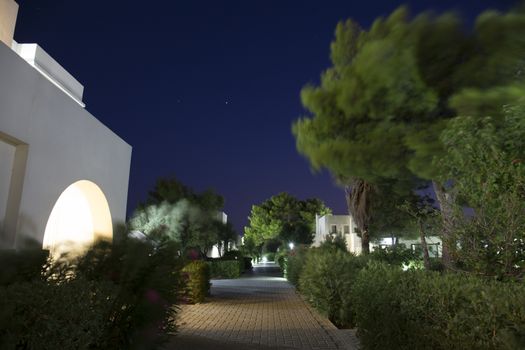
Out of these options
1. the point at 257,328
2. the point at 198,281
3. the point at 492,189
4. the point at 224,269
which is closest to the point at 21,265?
the point at 492,189

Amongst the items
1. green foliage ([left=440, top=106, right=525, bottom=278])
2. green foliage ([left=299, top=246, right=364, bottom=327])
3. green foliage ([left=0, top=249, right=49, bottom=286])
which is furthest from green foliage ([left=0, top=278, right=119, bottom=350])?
green foliage ([left=299, top=246, right=364, bottom=327])

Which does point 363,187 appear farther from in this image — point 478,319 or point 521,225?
point 478,319

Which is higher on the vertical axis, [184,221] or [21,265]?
[184,221]

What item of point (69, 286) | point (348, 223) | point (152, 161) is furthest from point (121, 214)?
point (152, 161)

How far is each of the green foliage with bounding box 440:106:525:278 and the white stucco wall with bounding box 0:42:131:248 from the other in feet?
13.3

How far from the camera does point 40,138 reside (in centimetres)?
649

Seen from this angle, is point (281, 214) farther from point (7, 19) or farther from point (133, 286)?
point (133, 286)

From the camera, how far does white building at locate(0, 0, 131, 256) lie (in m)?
5.82

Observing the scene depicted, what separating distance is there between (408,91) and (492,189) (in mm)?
2703

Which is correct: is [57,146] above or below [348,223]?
below

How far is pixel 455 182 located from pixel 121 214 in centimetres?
728

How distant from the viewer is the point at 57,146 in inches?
274

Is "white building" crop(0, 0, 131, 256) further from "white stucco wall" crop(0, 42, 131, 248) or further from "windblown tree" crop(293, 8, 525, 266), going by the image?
"windblown tree" crop(293, 8, 525, 266)

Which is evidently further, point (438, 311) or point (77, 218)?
point (77, 218)
